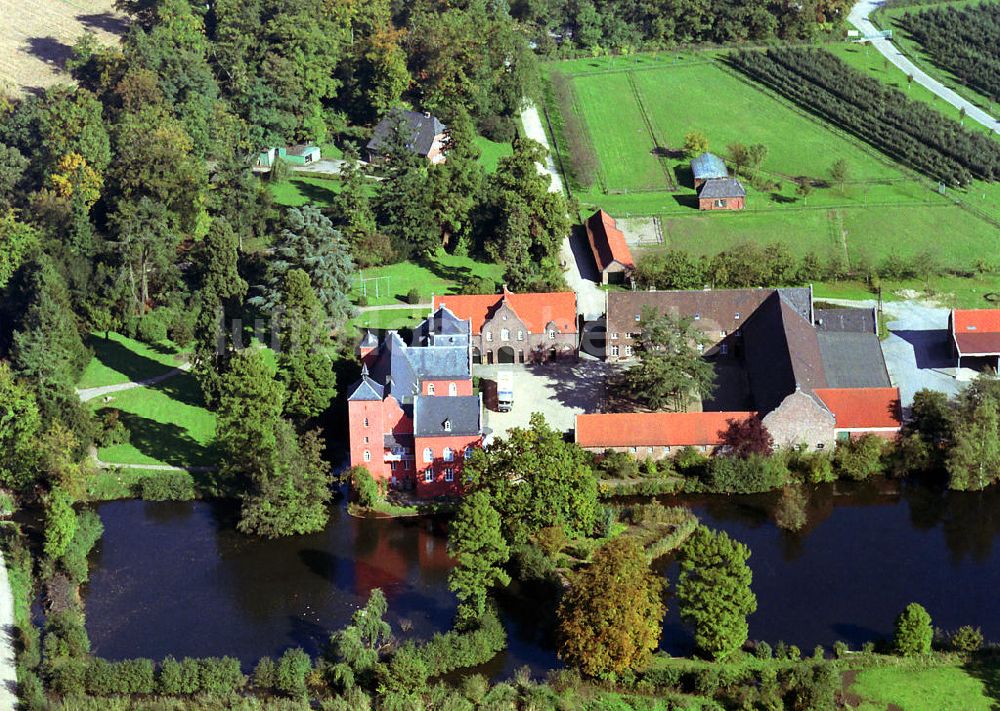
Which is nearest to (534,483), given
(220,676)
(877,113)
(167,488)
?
(220,676)

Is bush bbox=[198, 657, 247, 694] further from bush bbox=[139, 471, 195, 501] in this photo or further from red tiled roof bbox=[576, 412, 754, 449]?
red tiled roof bbox=[576, 412, 754, 449]

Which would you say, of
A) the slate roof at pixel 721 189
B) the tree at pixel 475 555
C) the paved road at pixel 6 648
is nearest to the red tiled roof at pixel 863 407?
the tree at pixel 475 555

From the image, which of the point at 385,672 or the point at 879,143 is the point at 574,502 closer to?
the point at 385,672

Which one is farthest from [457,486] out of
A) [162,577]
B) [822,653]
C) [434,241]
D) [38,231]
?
[38,231]

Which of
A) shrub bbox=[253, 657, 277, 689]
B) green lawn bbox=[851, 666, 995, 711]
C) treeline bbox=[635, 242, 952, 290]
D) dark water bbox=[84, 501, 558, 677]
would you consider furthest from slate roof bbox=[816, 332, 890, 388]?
shrub bbox=[253, 657, 277, 689]

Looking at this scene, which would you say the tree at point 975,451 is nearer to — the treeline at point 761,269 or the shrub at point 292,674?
the treeline at point 761,269

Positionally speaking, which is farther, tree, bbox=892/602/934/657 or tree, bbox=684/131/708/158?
tree, bbox=684/131/708/158
